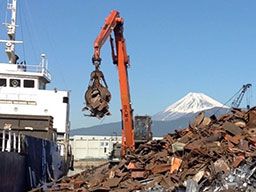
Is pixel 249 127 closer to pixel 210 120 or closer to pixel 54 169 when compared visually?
pixel 210 120

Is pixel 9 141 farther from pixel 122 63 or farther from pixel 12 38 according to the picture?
pixel 12 38

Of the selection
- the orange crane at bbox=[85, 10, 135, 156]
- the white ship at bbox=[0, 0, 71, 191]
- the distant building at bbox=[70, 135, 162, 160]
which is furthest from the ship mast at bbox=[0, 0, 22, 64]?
the distant building at bbox=[70, 135, 162, 160]

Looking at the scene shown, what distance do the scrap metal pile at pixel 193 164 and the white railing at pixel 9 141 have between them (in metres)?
1.68

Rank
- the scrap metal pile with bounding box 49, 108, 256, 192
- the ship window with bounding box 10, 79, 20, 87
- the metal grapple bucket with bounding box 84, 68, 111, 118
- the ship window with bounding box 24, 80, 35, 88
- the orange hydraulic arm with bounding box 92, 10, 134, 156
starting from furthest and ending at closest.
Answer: the ship window with bounding box 24, 80, 35, 88, the ship window with bounding box 10, 79, 20, 87, the orange hydraulic arm with bounding box 92, 10, 134, 156, the metal grapple bucket with bounding box 84, 68, 111, 118, the scrap metal pile with bounding box 49, 108, 256, 192

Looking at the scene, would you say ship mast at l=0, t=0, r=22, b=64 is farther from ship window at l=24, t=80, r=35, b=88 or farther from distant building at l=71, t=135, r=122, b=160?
distant building at l=71, t=135, r=122, b=160

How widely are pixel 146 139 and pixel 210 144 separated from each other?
610 cm

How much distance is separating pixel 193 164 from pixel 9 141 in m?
5.23

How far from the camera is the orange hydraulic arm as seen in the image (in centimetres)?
1911

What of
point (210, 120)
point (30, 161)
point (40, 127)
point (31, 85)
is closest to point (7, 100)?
point (31, 85)

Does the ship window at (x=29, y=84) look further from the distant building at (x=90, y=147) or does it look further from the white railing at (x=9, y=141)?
the distant building at (x=90, y=147)

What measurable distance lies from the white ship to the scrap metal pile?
166cm

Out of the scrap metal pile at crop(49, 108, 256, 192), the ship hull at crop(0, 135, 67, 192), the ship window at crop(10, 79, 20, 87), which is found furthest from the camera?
the ship window at crop(10, 79, 20, 87)

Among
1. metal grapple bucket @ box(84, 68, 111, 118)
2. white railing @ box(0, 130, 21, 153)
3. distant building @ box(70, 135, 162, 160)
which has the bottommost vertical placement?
white railing @ box(0, 130, 21, 153)

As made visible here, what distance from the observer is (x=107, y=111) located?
1692 cm
